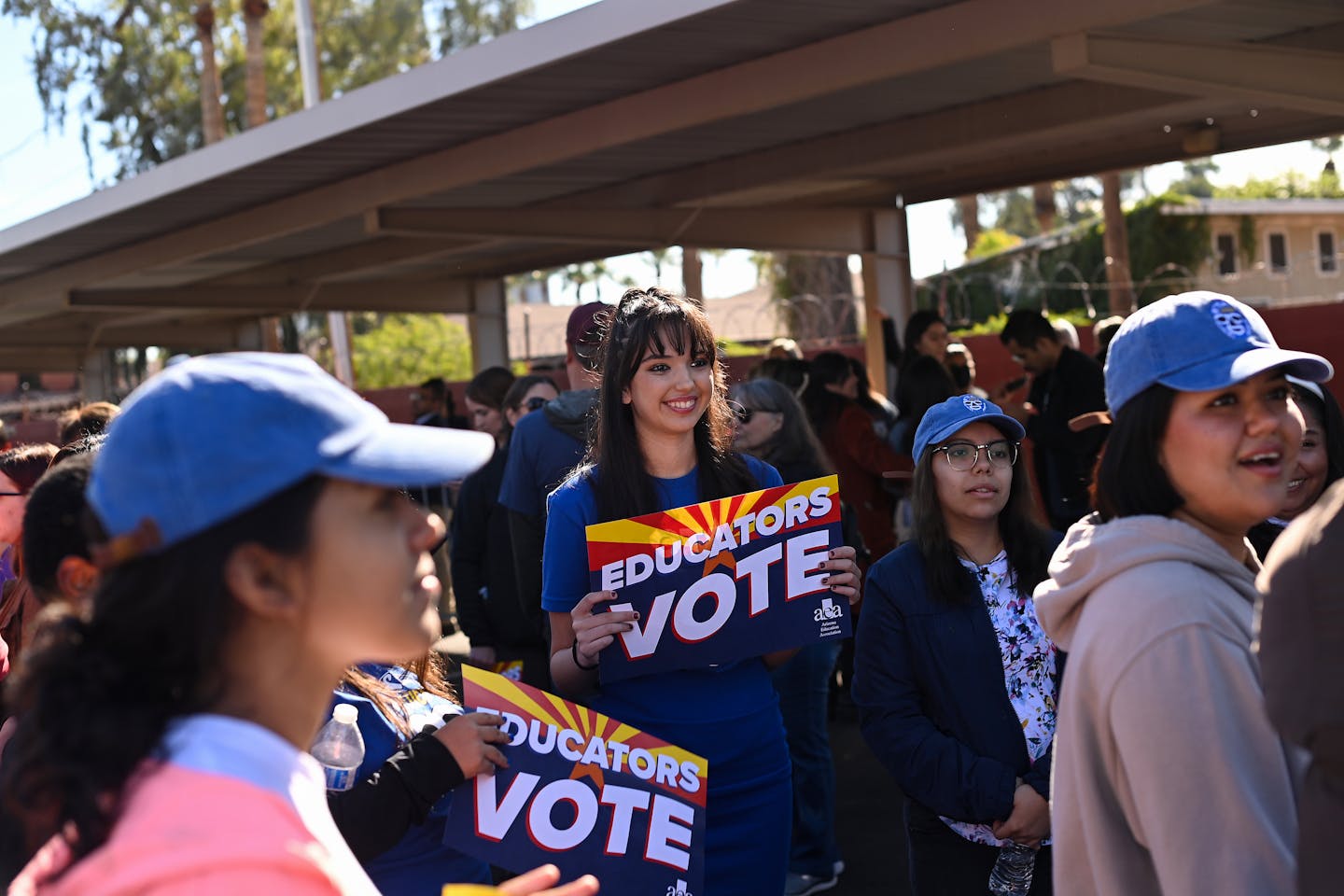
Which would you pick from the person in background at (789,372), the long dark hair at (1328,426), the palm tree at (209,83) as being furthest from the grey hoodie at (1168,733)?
the palm tree at (209,83)

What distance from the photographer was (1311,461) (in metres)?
3.88

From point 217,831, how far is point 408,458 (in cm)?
47

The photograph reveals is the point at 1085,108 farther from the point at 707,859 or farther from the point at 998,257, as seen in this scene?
the point at 998,257

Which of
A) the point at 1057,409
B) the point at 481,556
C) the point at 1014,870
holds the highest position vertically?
the point at 1057,409

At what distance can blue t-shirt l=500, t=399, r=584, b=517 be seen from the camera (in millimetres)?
5219

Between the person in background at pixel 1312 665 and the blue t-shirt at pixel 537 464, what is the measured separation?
3.56m

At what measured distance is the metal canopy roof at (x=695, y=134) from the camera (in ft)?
25.4

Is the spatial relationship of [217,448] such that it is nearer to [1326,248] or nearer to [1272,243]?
[1272,243]

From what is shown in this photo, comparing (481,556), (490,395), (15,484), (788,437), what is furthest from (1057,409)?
(15,484)

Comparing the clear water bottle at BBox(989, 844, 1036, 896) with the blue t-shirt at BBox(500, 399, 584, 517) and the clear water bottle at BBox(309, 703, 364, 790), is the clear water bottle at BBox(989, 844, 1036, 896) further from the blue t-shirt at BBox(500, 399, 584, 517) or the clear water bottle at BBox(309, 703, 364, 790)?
the blue t-shirt at BBox(500, 399, 584, 517)

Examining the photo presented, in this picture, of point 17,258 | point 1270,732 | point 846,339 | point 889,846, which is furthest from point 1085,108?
point 846,339

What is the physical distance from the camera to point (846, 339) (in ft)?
87.5

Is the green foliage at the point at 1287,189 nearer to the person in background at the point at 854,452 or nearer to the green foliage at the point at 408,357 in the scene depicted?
the green foliage at the point at 408,357

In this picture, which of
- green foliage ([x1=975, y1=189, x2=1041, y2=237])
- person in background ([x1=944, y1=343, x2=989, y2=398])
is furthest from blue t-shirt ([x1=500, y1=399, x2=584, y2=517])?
green foliage ([x1=975, y1=189, x2=1041, y2=237])
